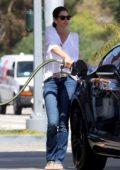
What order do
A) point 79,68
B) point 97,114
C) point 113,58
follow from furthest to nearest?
1. point 79,68
2. point 113,58
3. point 97,114

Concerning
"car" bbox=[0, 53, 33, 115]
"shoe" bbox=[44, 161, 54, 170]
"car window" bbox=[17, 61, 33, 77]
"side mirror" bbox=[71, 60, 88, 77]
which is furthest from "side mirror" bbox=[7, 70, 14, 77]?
"side mirror" bbox=[71, 60, 88, 77]

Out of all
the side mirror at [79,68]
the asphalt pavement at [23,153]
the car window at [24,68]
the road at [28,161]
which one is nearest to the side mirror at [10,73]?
the car window at [24,68]

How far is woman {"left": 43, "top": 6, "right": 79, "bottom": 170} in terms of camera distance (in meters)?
11.8

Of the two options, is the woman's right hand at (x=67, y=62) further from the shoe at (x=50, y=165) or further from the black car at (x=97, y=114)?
the shoe at (x=50, y=165)

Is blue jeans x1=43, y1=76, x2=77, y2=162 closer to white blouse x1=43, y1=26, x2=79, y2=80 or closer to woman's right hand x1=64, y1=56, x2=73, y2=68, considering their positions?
white blouse x1=43, y1=26, x2=79, y2=80

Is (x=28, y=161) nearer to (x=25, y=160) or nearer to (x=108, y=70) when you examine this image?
(x=25, y=160)

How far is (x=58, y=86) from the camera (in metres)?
11.8

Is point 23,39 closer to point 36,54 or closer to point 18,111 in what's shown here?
point 18,111

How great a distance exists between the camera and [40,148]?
51.8 feet

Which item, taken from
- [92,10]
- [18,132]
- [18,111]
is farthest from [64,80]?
[92,10]

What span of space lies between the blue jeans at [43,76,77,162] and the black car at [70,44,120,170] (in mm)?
118

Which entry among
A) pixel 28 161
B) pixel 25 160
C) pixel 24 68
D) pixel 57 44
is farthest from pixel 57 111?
pixel 24 68

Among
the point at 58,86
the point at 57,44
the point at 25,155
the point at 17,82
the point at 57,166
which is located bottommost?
the point at 57,166

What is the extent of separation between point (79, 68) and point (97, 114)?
76cm
